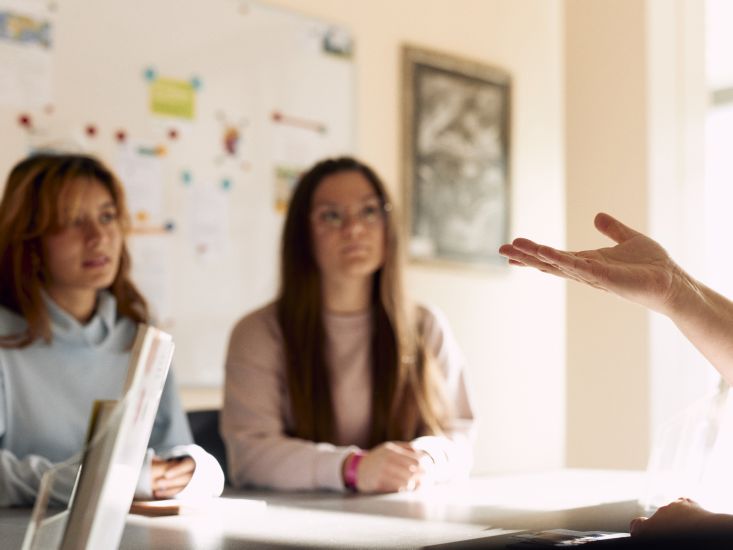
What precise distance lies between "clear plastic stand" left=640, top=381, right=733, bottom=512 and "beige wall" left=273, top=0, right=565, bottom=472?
224cm

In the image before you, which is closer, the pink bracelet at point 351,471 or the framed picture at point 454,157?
the pink bracelet at point 351,471

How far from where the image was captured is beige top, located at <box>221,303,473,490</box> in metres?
1.89

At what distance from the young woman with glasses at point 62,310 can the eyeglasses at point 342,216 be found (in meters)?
0.47

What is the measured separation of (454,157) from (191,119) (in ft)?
A: 3.91

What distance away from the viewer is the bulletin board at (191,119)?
2.88 meters

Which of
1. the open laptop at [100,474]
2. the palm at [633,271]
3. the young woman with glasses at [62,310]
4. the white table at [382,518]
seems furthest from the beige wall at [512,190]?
the open laptop at [100,474]

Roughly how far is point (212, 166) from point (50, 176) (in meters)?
1.24

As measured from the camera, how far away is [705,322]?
4.52 ft

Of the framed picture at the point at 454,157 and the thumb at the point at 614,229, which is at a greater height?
the framed picture at the point at 454,157

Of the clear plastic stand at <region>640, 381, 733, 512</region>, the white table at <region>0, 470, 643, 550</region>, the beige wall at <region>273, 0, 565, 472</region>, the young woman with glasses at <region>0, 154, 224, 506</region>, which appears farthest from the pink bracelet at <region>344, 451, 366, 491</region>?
the beige wall at <region>273, 0, 565, 472</region>

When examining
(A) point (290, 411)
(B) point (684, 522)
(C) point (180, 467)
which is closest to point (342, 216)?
(A) point (290, 411)

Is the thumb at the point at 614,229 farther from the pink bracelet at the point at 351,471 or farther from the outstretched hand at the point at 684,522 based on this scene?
the pink bracelet at the point at 351,471

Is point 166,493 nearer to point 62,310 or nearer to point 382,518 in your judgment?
point 382,518

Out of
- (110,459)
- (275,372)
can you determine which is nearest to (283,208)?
(275,372)
